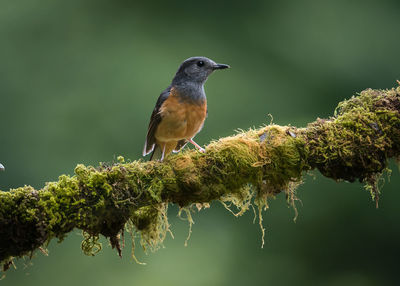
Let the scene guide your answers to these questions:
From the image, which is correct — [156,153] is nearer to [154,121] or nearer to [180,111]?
[154,121]

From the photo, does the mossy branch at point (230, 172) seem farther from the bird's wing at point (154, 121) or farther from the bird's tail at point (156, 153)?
the bird's tail at point (156, 153)

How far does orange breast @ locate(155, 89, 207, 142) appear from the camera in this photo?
4164mm

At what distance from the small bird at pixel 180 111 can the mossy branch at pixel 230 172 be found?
3.48ft

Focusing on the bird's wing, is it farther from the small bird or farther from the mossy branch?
the mossy branch

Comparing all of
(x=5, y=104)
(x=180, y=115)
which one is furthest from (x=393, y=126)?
(x=5, y=104)

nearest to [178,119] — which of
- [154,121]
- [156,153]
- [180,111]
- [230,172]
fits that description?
[180,111]

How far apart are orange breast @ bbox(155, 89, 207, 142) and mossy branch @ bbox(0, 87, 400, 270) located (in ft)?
3.44

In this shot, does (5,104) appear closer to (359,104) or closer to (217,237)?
(217,237)

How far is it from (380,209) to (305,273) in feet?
4.43

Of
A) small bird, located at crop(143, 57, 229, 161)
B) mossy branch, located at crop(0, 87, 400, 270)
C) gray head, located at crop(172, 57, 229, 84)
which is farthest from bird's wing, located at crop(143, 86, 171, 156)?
mossy branch, located at crop(0, 87, 400, 270)

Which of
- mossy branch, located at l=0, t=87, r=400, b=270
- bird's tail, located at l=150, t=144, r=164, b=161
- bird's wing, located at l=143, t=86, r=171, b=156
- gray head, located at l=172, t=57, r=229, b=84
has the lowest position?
mossy branch, located at l=0, t=87, r=400, b=270

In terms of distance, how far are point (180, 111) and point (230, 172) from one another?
129cm

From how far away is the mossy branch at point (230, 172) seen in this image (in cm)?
273

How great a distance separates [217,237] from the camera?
7.41 metres
